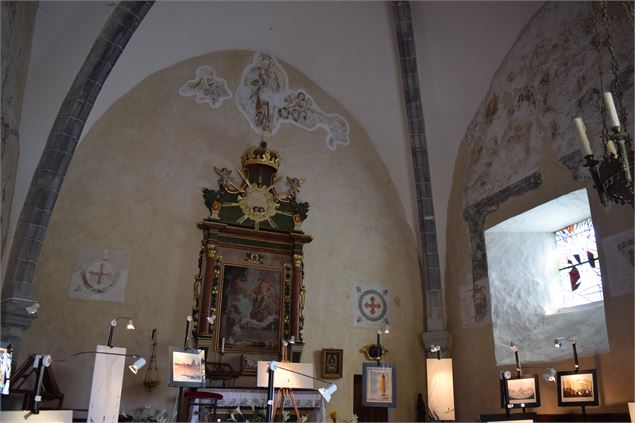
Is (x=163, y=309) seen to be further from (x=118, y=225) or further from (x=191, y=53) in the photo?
(x=191, y=53)

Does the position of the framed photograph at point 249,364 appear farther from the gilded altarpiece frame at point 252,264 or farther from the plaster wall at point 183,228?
the plaster wall at point 183,228

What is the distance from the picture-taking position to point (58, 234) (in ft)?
32.0

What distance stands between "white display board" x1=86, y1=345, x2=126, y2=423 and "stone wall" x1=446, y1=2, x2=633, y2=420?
6416 mm

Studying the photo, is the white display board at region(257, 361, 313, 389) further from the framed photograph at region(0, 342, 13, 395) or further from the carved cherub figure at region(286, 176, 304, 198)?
the carved cherub figure at region(286, 176, 304, 198)

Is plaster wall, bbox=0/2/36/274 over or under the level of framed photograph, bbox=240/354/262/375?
over

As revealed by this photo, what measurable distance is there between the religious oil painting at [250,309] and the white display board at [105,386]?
374 cm

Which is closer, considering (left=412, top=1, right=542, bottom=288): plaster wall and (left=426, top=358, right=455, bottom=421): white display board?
(left=426, top=358, right=455, bottom=421): white display board

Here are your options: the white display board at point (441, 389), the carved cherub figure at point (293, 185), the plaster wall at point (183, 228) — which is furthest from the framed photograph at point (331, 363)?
the carved cherub figure at point (293, 185)

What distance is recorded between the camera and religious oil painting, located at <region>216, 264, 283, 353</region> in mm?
10359

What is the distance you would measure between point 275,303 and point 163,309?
2115mm

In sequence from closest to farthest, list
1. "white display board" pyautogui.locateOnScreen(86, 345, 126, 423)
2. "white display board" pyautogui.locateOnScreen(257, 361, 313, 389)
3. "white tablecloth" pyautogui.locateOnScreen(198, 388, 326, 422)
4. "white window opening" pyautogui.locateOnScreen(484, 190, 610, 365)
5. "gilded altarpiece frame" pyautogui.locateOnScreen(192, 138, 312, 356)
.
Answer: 1. "white display board" pyautogui.locateOnScreen(86, 345, 126, 423)
2. "white display board" pyautogui.locateOnScreen(257, 361, 313, 389)
3. "white tablecloth" pyautogui.locateOnScreen(198, 388, 326, 422)
4. "white window opening" pyautogui.locateOnScreen(484, 190, 610, 365)
5. "gilded altarpiece frame" pyautogui.locateOnScreen(192, 138, 312, 356)

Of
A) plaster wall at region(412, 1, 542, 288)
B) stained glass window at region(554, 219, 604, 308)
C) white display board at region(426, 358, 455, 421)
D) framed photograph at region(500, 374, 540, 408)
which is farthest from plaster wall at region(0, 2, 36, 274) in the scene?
stained glass window at region(554, 219, 604, 308)

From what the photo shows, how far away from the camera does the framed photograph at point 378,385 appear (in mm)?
8180

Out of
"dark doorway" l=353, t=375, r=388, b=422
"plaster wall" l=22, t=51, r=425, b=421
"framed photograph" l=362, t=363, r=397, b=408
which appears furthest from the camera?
"dark doorway" l=353, t=375, r=388, b=422
